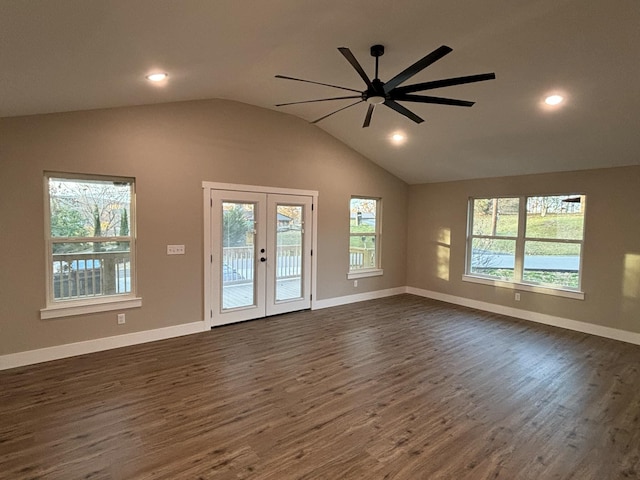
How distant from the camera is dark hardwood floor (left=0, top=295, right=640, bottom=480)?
7.13 feet

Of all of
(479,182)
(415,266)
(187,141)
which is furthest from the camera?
(415,266)

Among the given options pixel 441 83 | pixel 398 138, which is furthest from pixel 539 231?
pixel 441 83

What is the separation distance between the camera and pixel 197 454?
7.36 feet

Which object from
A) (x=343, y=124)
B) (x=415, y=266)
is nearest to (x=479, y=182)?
(x=415, y=266)

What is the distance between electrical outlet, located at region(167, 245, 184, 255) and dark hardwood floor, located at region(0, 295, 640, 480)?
44.2 inches

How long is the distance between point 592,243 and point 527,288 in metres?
1.12

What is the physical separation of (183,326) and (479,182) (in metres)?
5.41

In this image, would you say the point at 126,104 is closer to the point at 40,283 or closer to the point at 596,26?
the point at 40,283

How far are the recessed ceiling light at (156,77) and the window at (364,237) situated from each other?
12.7ft

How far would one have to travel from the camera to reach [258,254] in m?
5.21

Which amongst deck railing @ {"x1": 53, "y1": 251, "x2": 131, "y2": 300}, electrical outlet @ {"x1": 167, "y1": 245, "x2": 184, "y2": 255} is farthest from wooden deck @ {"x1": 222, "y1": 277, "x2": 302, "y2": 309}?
deck railing @ {"x1": 53, "y1": 251, "x2": 131, "y2": 300}

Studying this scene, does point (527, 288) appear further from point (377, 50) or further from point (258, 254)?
point (377, 50)

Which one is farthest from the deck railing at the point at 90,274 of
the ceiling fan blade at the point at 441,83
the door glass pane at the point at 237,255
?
the ceiling fan blade at the point at 441,83

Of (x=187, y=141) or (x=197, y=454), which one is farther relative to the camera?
(x=187, y=141)
